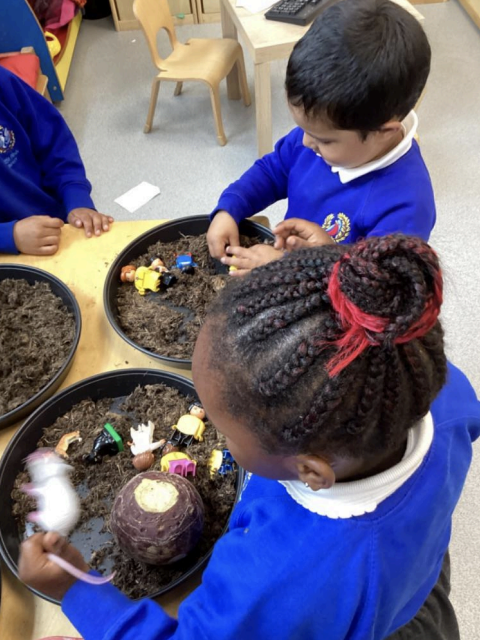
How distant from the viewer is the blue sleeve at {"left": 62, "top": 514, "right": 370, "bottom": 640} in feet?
1.82

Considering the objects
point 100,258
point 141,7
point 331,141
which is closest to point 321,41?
point 331,141

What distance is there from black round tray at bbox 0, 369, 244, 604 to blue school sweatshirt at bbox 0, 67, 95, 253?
2.18 ft

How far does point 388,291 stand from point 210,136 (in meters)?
2.68

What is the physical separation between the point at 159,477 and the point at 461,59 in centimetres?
335

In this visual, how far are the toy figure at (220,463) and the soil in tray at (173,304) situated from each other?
0.20m

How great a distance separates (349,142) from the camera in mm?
1019

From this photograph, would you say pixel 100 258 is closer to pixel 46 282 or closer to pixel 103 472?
pixel 46 282

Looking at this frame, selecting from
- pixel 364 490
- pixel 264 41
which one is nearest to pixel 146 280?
pixel 364 490

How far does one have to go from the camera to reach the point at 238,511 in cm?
68

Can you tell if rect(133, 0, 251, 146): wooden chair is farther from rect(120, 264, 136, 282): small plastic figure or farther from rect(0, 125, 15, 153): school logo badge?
rect(120, 264, 136, 282): small plastic figure

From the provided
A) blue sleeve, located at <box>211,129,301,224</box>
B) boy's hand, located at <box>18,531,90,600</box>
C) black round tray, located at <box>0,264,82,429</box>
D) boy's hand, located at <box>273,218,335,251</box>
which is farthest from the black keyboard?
boy's hand, located at <box>18,531,90,600</box>

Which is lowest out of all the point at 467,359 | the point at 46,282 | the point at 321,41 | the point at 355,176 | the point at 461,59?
the point at 467,359

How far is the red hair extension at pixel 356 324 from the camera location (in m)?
0.45

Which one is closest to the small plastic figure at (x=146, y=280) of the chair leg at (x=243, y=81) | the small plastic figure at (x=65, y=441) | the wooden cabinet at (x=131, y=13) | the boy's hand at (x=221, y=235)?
the boy's hand at (x=221, y=235)
